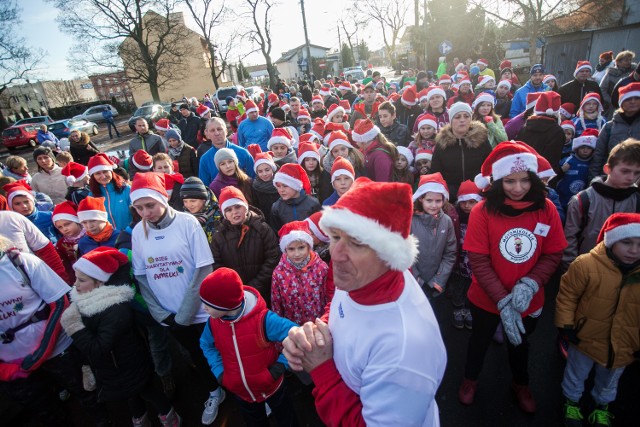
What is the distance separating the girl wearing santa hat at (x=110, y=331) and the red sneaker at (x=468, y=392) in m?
2.62

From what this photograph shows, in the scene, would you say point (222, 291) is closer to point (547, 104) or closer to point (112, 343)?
point (112, 343)

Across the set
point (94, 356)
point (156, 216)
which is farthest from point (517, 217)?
point (94, 356)

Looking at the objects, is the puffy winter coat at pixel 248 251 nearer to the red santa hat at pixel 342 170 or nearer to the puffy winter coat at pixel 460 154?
the red santa hat at pixel 342 170

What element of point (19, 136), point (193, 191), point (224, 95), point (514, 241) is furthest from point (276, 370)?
point (19, 136)

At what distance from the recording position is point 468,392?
2859mm

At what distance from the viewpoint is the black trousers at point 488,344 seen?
103 inches

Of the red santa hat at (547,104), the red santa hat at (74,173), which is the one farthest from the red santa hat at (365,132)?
the red santa hat at (74,173)

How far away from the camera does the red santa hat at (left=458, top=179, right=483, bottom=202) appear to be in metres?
3.66

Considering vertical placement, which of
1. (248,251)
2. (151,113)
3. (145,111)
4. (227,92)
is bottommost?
(248,251)

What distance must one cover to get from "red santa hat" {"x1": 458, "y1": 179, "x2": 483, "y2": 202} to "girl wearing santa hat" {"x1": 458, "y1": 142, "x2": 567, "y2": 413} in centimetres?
114

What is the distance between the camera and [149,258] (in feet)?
9.38

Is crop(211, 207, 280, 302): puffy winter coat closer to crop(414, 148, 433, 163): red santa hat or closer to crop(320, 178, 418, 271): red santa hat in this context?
crop(320, 178, 418, 271): red santa hat

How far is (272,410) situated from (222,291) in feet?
3.76

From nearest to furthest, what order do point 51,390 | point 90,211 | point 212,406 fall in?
point 51,390, point 212,406, point 90,211
